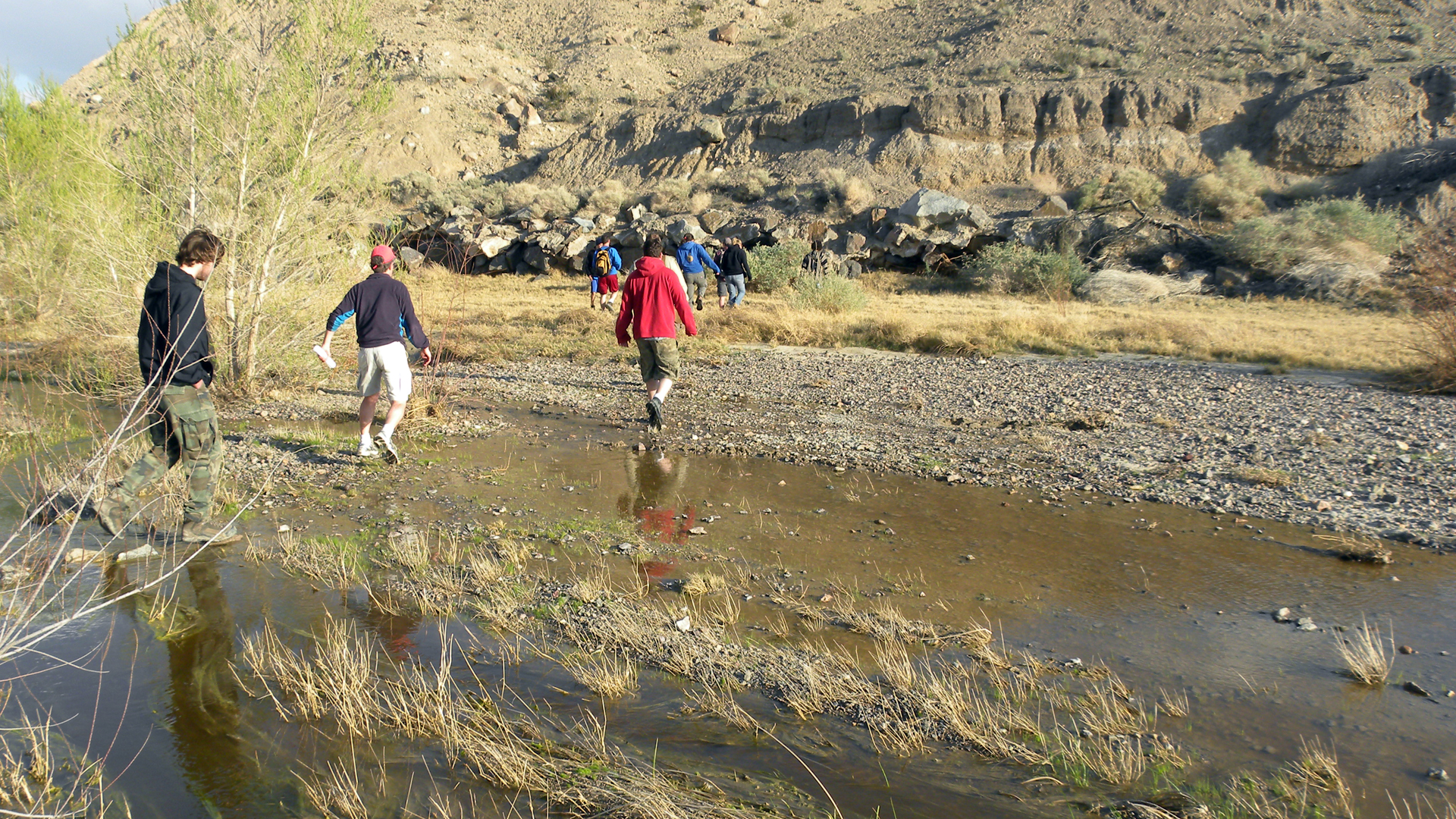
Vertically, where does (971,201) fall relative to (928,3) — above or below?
below

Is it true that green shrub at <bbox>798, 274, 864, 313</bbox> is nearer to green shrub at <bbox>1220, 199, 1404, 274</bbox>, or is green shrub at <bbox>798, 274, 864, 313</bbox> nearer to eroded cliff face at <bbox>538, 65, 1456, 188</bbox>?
green shrub at <bbox>1220, 199, 1404, 274</bbox>

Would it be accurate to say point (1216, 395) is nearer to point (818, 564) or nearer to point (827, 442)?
point (827, 442)

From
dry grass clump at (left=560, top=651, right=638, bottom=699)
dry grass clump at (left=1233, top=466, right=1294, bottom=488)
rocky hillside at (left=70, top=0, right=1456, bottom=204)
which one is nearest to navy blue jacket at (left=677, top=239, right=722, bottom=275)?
dry grass clump at (left=1233, top=466, right=1294, bottom=488)

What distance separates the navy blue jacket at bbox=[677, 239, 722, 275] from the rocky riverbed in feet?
9.36

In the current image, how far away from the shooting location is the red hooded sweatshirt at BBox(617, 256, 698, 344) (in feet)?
28.3

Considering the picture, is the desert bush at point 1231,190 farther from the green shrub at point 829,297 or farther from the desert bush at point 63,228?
the desert bush at point 63,228

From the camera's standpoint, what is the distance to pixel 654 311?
868 centimetres

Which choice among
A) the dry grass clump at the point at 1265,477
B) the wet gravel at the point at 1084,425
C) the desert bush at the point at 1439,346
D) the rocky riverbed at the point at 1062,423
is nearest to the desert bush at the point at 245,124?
the rocky riverbed at the point at 1062,423

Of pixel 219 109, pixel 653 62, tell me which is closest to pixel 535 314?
pixel 219 109

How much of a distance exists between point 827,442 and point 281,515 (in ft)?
16.1

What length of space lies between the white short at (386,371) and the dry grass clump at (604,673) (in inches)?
154

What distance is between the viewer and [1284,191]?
94.7ft

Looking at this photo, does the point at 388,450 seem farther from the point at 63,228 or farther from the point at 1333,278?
the point at 1333,278

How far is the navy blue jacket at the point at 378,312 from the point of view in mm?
6879
